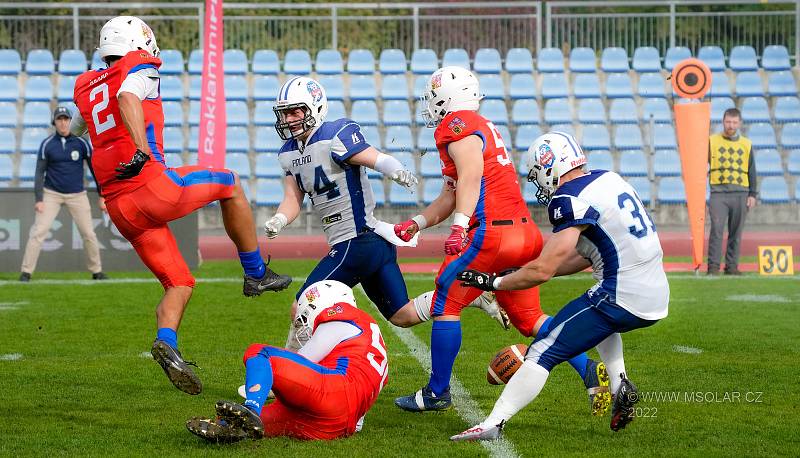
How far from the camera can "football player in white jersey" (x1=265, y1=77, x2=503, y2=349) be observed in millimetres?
6406

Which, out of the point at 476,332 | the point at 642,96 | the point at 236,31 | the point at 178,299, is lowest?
the point at 476,332

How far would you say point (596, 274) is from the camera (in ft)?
17.7

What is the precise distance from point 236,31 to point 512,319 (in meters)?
16.1

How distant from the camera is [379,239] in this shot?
658 cm

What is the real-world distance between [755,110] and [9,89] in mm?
12618

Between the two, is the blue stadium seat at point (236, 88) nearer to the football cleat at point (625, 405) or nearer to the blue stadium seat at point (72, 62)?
the blue stadium seat at point (72, 62)

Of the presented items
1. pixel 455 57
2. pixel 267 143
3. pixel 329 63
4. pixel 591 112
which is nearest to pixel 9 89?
pixel 267 143

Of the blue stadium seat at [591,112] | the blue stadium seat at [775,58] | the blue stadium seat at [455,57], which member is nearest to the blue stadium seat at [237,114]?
the blue stadium seat at [455,57]

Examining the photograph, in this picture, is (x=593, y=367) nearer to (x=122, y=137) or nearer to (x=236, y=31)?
(x=122, y=137)

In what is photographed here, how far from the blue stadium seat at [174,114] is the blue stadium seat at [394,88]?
11.2 feet

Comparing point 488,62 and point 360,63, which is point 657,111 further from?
point 360,63

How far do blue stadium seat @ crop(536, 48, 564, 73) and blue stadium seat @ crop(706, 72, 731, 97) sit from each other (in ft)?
8.49

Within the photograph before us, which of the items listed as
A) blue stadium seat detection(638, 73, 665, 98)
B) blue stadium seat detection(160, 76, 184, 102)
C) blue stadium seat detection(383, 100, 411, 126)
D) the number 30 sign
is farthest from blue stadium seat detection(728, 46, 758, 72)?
blue stadium seat detection(160, 76, 184, 102)

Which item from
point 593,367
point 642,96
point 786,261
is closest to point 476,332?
point 593,367
